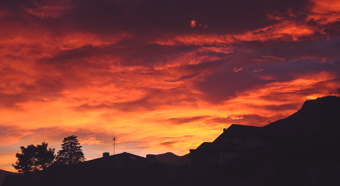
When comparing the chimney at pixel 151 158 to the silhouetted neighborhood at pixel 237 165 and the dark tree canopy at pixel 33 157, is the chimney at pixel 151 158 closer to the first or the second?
the silhouetted neighborhood at pixel 237 165

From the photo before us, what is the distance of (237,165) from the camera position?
91.6 feet

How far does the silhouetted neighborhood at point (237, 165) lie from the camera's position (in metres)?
20.5

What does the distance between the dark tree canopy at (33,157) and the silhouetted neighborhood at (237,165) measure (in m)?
23.9

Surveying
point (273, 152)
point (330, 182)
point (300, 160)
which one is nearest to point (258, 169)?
point (273, 152)

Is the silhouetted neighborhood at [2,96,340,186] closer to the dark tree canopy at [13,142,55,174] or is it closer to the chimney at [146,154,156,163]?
the chimney at [146,154,156,163]

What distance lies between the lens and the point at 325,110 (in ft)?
239

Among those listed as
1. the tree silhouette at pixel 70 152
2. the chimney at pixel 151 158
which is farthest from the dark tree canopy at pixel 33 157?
the chimney at pixel 151 158

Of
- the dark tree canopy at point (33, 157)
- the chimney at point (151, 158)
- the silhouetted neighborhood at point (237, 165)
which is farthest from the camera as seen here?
the dark tree canopy at point (33, 157)

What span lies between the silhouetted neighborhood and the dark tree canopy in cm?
2388

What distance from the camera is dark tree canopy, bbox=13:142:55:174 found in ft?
276

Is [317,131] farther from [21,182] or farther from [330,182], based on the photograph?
[21,182]

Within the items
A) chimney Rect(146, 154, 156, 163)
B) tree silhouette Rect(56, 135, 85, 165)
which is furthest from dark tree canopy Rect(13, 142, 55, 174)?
chimney Rect(146, 154, 156, 163)

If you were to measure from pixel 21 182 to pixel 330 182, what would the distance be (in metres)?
62.1

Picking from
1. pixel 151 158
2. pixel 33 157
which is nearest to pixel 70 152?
pixel 33 157
